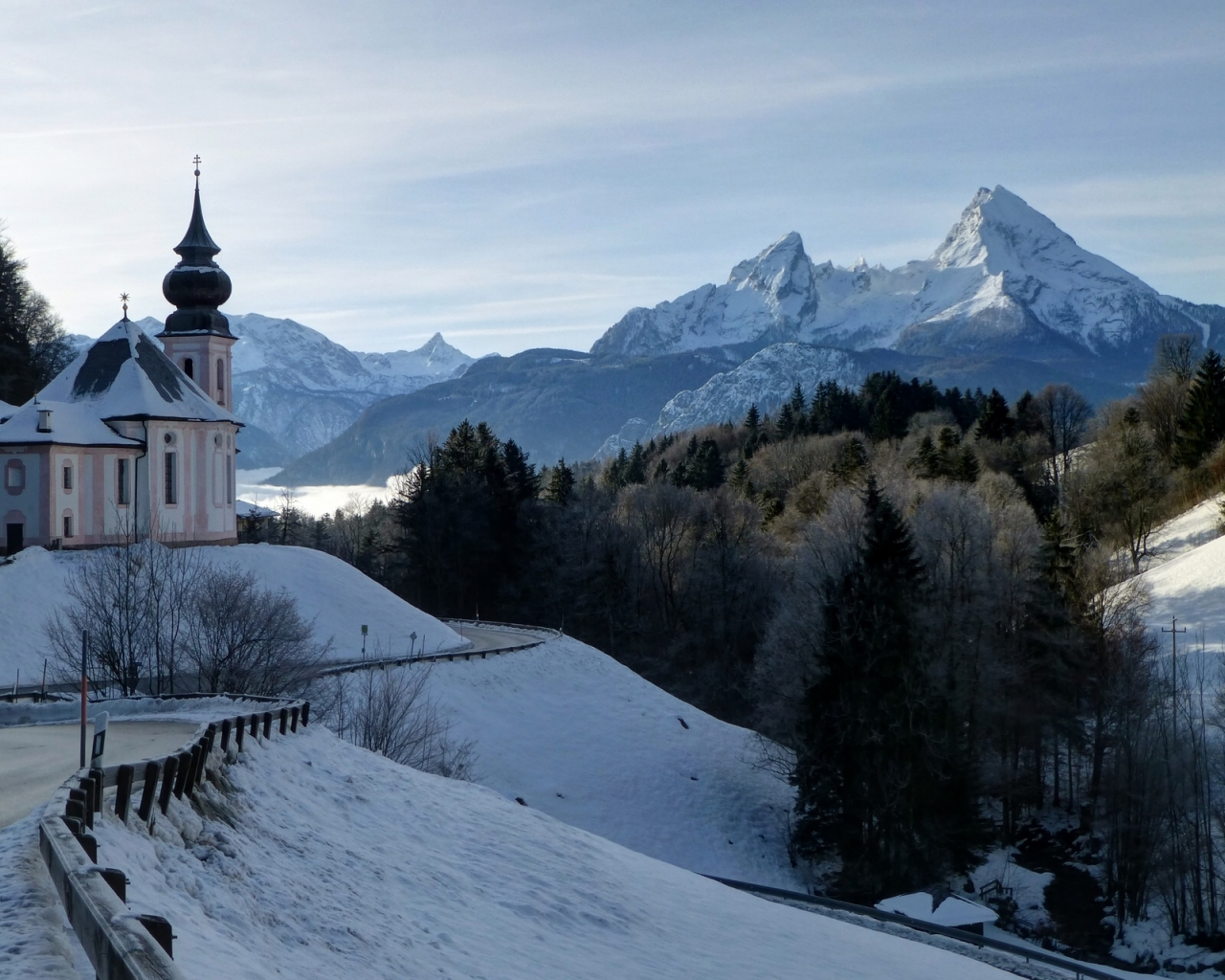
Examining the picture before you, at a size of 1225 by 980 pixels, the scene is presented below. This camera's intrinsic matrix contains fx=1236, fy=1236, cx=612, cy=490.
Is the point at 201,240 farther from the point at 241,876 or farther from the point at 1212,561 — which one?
the point at 241,876

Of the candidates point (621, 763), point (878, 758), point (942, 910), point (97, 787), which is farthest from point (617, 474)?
point (97, 787)

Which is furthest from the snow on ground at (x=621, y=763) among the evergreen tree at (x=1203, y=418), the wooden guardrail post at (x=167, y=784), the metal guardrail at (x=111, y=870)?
the evergreen tree at (x=1203, y=418)

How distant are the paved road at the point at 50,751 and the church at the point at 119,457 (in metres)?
27.1

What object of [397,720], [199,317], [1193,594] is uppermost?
[199,317]

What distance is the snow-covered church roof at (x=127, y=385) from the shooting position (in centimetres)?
5491

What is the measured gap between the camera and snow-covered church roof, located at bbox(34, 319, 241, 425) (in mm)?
54906

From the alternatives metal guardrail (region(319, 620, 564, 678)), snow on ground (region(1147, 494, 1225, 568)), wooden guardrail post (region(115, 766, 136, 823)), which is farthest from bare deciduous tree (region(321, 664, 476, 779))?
snow on ground (region(1147, 494, 1225, 568))

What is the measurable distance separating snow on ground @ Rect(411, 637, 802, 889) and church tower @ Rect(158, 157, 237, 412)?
25.9 meters

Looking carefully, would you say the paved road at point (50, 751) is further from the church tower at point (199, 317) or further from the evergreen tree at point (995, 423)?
the evergreen tree at point (995, 423)

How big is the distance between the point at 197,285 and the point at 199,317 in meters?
2.25

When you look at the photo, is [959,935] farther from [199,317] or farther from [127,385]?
[199,317]

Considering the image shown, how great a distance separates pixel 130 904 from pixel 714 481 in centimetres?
9521

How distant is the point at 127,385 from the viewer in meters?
55.5

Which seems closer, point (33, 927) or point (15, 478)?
point (33, 927)
